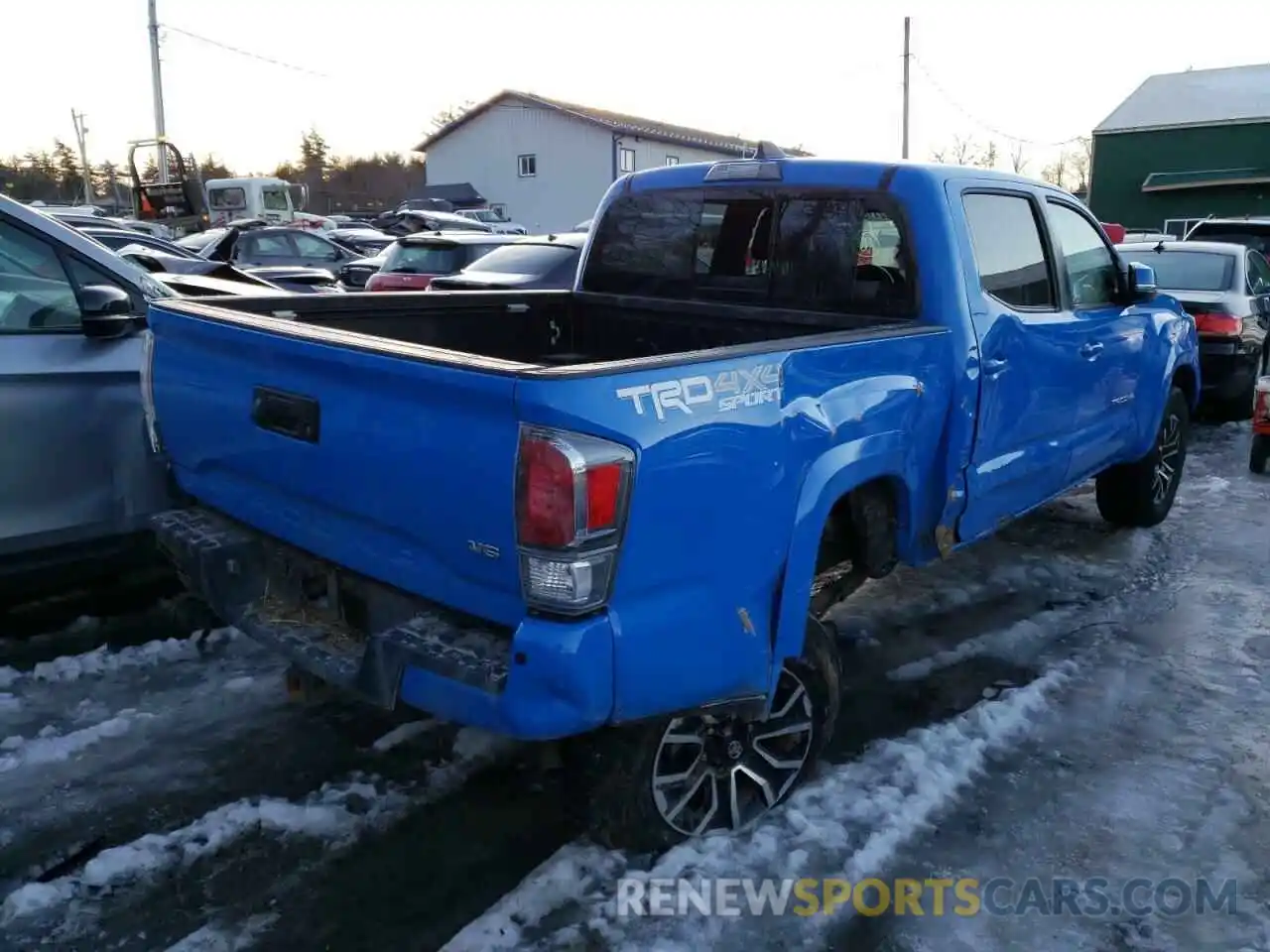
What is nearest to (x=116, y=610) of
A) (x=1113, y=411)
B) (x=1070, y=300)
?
(x=1070, y=300)

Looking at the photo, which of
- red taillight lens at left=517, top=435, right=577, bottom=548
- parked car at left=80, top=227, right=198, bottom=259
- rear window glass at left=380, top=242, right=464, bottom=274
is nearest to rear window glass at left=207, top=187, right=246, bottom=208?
parked car at left=80, top=227, right=198, bottom=259

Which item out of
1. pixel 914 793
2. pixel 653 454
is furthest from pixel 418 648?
pixel 914 793

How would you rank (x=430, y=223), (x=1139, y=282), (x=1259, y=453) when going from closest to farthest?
(x=1139, y=282)
(x=1259, y=453)
(x=430, y=223)

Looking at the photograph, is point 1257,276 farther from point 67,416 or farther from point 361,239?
point 361,239

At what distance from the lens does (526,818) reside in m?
3.39

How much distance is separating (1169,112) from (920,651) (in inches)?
1454

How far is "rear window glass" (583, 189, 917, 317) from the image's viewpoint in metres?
4.00

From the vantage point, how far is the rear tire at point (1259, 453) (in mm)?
8102

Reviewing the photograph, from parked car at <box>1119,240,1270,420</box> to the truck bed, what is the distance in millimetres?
6604

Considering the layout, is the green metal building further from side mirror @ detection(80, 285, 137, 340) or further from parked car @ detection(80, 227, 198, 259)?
side mirror @ detection(80, 285, 137, 340)

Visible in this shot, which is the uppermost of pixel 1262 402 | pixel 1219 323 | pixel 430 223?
pixel 430 223

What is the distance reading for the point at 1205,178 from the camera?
33500 mm

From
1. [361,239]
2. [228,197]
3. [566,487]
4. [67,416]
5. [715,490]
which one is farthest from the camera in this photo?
[228,197]

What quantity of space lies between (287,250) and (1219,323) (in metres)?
15.6
